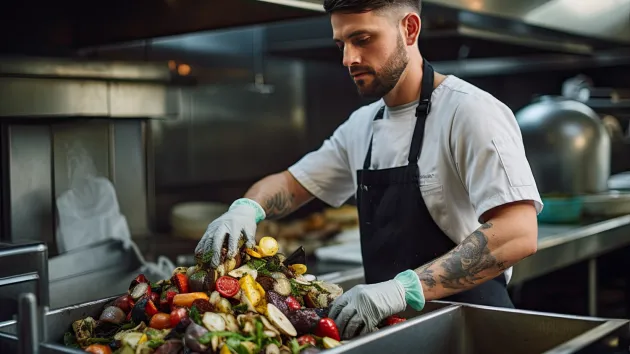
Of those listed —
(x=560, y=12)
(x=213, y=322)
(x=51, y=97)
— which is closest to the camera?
(x=213, y=322)

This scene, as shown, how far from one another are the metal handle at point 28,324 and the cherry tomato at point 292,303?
0.52 metres

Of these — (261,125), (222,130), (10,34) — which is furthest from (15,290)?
(261,125)

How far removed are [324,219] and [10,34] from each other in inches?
85.1

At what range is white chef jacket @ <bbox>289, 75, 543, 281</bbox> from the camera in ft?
6.28

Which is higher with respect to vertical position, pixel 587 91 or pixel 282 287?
pixel 587 91

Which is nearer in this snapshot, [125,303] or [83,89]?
[125,303]

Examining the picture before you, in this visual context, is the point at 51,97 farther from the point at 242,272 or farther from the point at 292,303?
the point at 292,303

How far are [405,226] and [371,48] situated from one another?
514 mm

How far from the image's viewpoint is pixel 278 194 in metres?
2.42

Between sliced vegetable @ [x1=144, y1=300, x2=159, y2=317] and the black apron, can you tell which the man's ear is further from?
sliced vegetable @ [x1=144, y1=300, x2=159, y2=317]

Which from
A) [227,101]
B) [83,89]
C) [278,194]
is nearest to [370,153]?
[278,194]

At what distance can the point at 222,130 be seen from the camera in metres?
4.30

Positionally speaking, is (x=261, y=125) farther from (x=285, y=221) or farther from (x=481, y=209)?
(x=481, y=209)

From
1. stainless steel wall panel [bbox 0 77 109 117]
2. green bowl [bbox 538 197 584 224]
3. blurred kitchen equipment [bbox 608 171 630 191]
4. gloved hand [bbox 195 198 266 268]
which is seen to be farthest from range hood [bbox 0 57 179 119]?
blurred kitchen equipment [bbox 608 171 630 191]
